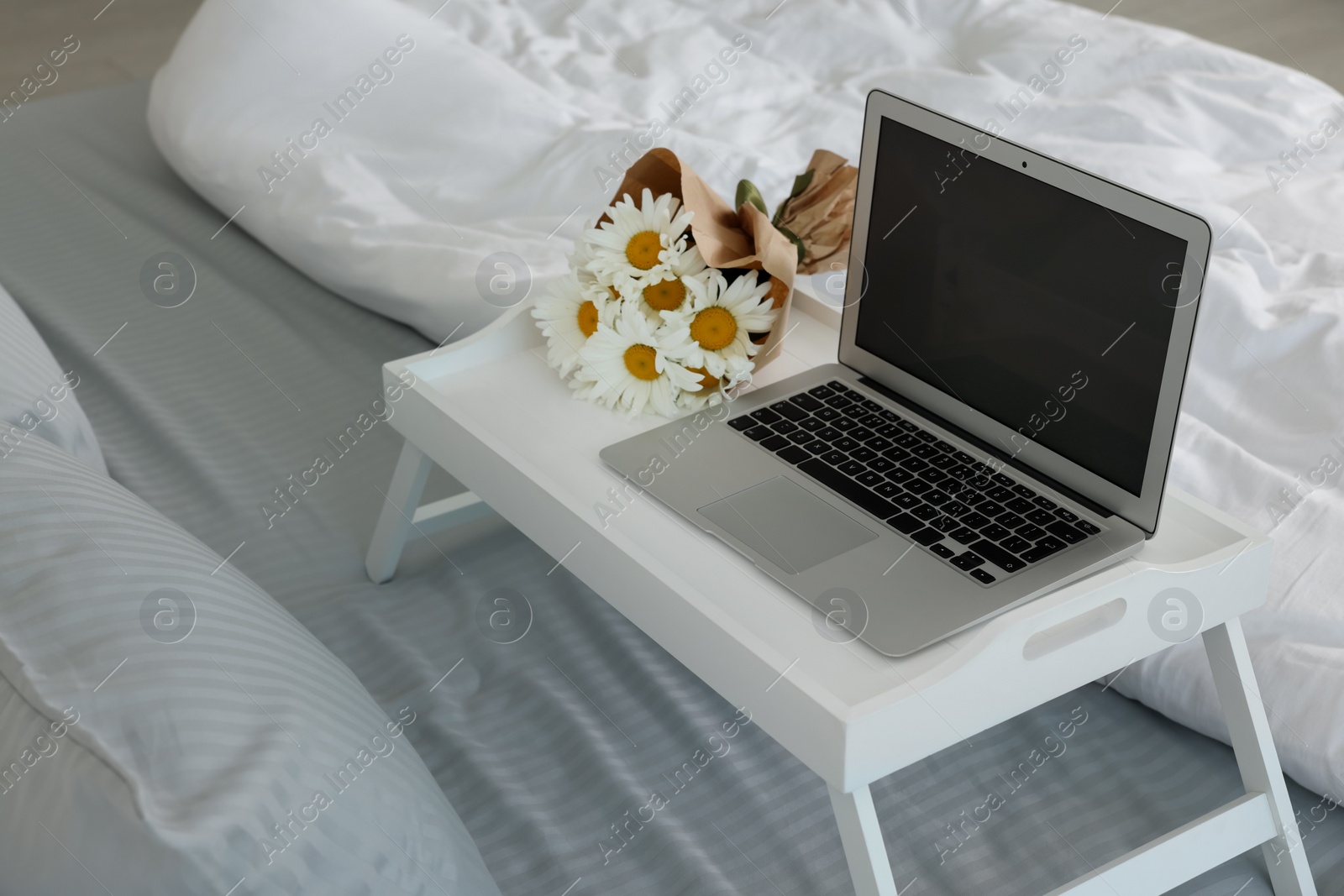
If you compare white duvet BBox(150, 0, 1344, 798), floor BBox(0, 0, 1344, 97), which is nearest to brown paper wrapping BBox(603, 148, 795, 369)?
white duvet BBox(150, 0, 1344, 798)

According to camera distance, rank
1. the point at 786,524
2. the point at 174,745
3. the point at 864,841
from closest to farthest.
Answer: the point at 174,745
the point at 864,841
the point at 786,524

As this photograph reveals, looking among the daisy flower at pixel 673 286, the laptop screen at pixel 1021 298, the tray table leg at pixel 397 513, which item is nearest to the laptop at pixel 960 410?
the laptop screen at pixel 1021 298

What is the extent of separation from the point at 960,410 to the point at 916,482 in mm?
89

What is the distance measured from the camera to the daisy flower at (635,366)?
103 cm

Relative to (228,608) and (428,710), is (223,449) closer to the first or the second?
(428,710)

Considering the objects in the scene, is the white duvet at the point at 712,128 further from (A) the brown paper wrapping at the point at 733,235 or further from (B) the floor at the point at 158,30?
A: (B) the floor at the point at 158,30

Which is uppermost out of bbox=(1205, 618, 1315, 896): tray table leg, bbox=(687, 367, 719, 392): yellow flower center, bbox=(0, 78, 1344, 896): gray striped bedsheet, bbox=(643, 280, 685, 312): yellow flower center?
bbox=(643, 280, 685, 312): yellow flower center

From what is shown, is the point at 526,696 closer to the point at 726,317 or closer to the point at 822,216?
the point at 726,317

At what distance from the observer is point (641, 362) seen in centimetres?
104

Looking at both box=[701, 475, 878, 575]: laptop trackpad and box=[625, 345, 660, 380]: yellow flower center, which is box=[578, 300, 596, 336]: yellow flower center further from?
box=[701, 475, 878, 575]: laptop trackpad

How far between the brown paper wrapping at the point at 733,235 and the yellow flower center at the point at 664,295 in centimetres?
4

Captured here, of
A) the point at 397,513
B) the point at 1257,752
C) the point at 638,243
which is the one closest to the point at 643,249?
the point at 638,243

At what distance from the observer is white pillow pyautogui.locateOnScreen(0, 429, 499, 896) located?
555 millimetres

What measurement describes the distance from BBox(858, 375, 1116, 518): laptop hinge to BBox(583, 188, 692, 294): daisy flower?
8.3 inches
